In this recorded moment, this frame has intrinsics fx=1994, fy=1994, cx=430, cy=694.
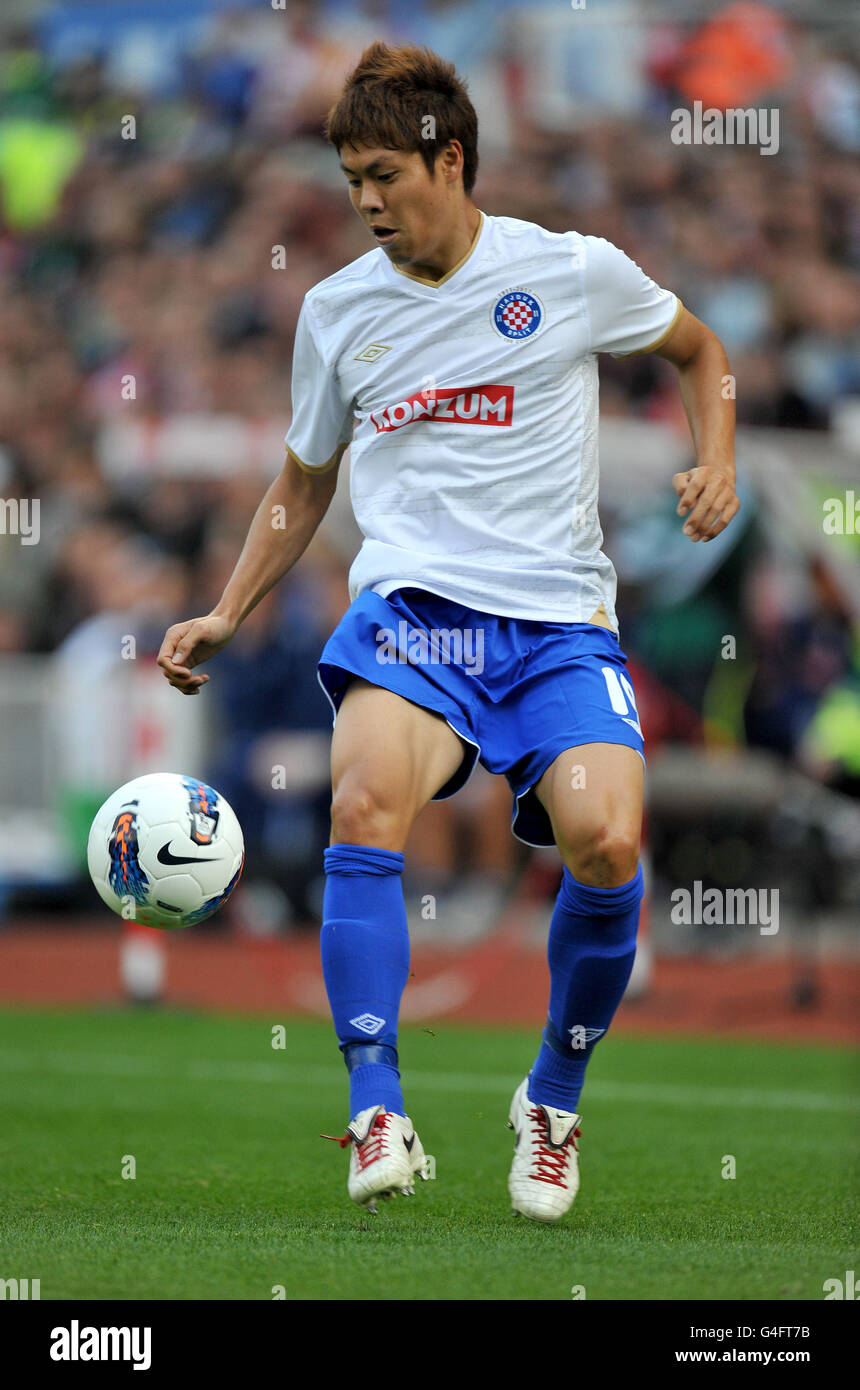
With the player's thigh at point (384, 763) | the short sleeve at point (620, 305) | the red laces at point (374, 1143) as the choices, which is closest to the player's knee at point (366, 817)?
the player's thigh at point (384, 763)

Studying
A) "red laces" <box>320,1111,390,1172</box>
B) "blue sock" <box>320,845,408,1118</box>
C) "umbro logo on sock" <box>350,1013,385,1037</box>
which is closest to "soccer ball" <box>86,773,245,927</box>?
"blue sock" <box>320,845,408,1118</box>

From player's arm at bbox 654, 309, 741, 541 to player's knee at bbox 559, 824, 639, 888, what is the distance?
2.23 ft

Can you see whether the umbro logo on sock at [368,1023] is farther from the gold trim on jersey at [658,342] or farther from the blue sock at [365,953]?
the gold trim on jersey at [658,342]

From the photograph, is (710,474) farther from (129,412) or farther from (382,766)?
(129,412)

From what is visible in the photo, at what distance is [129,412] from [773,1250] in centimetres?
1301

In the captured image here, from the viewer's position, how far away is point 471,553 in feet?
14.7

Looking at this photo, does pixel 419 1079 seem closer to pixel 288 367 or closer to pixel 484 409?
pixel 484 409

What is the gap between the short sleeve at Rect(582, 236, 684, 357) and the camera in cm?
459

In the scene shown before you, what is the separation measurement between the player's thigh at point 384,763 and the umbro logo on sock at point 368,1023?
359 mm

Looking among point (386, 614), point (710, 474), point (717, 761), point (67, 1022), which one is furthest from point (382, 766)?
point (717, 761)

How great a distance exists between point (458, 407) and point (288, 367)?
37.6 feet

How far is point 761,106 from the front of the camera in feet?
51.4

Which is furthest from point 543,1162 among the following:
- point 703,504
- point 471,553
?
point 703,504

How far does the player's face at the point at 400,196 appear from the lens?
4297mm
